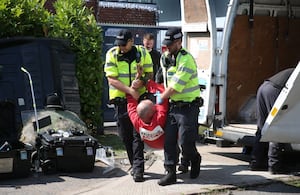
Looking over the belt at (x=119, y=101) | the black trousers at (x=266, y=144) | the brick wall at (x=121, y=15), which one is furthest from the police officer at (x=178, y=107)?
the brick wall at (x=121, y=15)

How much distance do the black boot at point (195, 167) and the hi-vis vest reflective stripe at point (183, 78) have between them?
784 millimetres

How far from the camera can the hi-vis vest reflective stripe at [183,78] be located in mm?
6723

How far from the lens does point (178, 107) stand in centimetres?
689

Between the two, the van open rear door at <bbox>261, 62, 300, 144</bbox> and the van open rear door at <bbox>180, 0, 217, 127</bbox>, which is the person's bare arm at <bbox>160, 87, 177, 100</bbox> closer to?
the van open rear door at <bbox>261, 62, 300, 144</bbox>

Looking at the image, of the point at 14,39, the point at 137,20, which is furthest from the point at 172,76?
the point at 137,20

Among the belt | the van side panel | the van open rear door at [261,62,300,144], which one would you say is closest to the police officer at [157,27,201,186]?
the belt

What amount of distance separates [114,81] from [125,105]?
0.33 m

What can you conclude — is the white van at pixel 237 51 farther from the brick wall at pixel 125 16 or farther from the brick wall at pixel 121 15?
the brick wall at pixel 125 16

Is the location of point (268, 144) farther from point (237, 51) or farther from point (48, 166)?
point (48, 166)

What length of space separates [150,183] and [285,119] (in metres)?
1.77

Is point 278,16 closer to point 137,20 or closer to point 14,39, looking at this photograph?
point 14,39

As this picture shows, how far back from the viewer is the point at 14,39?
29.9 feet

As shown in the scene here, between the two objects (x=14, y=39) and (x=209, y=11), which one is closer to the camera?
(x=209, y=11)

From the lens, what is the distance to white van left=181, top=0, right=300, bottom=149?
8445 millimetres
